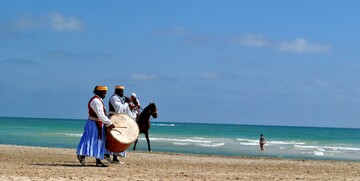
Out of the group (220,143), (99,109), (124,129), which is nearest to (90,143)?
(99,109)

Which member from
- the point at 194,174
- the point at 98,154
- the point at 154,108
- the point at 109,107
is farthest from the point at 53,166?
the point at 154,108

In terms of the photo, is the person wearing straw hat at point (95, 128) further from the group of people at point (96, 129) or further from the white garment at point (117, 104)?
the white garment at point (117, 104)

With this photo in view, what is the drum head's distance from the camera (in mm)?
12969

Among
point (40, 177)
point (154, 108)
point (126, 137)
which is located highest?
point (154, 108)

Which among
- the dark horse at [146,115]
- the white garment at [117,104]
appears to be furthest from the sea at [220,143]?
the white garment at [117,104]

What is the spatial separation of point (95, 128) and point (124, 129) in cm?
72

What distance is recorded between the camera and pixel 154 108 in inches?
816

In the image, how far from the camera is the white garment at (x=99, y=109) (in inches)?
489

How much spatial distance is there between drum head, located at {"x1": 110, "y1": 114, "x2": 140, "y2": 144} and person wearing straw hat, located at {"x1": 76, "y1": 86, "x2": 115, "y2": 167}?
32 cm

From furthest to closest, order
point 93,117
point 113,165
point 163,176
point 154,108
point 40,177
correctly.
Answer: point 154,108
point 113,165
point 93,117
point 163,176
point 40,177

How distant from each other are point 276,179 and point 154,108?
31.5 ft

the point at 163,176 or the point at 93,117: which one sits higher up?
the point at 93,117

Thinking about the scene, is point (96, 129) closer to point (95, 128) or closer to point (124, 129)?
point (95, 128)

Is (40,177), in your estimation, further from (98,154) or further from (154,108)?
(154,108)
